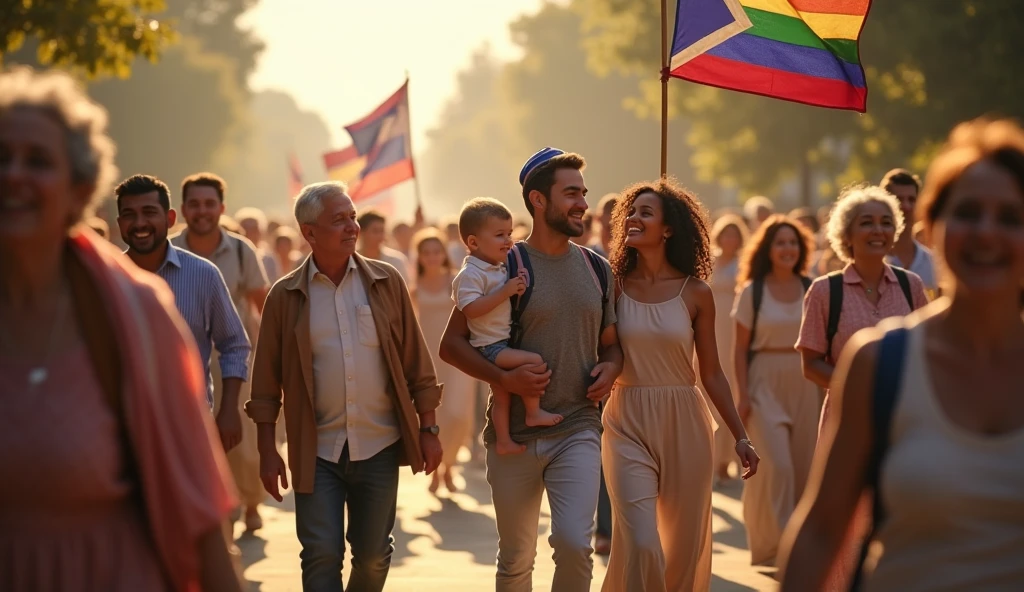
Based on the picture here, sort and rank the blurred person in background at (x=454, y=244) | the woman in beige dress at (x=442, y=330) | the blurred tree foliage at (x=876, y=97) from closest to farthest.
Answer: the woman in beige dress at (x=442, y=330) → the blurred person in background at (x=454, y=244) → the blurred tree foliage at (x=876, y=97)

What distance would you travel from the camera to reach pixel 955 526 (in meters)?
3.51

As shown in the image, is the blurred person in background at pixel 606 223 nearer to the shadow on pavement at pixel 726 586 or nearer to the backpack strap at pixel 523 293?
the shadow on pavement at pixel 726 586

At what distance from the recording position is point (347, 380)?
22.9 feet

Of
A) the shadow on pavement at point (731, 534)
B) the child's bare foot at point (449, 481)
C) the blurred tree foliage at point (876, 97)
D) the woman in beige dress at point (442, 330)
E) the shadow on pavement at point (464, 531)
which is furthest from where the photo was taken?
the blurred tree foliage at point (876, 97)

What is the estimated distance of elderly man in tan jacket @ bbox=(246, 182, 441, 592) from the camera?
6941mm

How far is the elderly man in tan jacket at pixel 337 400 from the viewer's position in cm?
694

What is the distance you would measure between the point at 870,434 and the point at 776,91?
5.67 meters

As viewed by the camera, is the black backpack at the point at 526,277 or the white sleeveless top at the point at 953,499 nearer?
the white sleeveless top at the point at 953,499

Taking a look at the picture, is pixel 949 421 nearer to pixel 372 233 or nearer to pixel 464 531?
pixel 464 531

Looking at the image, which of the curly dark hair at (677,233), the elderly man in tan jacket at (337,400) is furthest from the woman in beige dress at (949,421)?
the curly dark hair at (677,233)

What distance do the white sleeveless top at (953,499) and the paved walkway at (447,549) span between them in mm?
5633

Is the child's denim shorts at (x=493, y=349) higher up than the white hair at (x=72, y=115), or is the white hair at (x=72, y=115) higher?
the white hair at (x=72, y=115)

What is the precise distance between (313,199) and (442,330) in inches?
303

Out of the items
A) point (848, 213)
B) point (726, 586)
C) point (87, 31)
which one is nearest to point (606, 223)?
point (726, 586)
